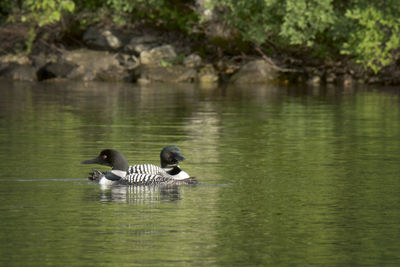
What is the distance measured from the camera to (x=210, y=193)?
13461 mm

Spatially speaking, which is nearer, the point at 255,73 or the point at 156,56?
the point at 255,73

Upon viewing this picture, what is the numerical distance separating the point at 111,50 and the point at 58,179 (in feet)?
124

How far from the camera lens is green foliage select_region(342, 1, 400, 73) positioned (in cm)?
4131

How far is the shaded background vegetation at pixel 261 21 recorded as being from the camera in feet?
138

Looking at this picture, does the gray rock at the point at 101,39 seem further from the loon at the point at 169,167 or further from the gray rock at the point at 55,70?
the loon at the point at 169,167

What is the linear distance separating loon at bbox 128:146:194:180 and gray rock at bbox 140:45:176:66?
35424mm

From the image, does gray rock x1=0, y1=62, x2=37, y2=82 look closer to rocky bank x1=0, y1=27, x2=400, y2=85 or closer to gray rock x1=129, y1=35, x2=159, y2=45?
rocky bank x1=0, y1=27, x2=400, y2=85

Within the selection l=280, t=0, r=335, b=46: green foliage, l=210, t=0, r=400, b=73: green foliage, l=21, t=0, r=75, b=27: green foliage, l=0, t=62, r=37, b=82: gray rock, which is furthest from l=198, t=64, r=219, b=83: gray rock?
l=0, t=62, r=37, b=82: gray rock

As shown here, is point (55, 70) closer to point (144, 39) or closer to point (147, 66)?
point (147, 66)

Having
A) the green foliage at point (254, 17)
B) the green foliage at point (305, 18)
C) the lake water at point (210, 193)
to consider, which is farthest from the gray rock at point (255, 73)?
the lake water at point (210, 193)

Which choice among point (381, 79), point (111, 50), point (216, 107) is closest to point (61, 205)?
point (216, 107)

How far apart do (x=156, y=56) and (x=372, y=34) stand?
1209 centimetres

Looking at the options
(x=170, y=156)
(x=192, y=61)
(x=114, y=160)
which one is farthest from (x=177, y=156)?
(x=192, y=61)

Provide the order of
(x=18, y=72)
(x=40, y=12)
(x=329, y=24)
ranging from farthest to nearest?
1. (x=18, y=72)
2. (x=40, y=12)
3. (x=329, y=24)
